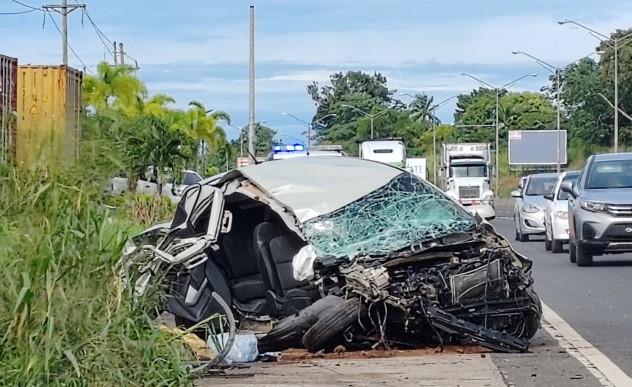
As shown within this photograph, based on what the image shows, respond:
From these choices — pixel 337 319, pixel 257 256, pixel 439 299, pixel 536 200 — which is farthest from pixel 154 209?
pixel 439 299

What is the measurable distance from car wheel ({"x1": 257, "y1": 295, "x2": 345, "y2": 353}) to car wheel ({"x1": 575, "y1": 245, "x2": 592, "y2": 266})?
1104cm

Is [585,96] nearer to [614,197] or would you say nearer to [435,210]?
[614,197]

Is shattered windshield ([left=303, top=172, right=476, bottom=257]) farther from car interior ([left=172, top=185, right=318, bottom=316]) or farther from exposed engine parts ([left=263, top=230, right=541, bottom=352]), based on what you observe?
car interior ([left=172, top=185, right=318, bottom=316])

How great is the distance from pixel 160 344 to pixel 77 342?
74 centimetres

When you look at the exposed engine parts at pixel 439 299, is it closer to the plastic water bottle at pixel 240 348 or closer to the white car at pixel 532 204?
the plastic water bottle at pixel 240 348

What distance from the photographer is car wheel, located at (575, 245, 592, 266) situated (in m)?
20.0

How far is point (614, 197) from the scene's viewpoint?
62.0ft

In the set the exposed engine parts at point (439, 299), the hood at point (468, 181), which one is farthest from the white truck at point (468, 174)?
the exposed engine parts at point (439, 299)

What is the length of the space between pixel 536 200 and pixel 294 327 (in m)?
18.5

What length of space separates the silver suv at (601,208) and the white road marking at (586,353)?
6248 millimetres

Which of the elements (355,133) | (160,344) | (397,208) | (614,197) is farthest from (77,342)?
(355,133)

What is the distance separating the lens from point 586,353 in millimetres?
9852

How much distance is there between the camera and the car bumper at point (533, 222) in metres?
26.9

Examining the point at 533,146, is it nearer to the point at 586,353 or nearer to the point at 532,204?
the point at 532,204
